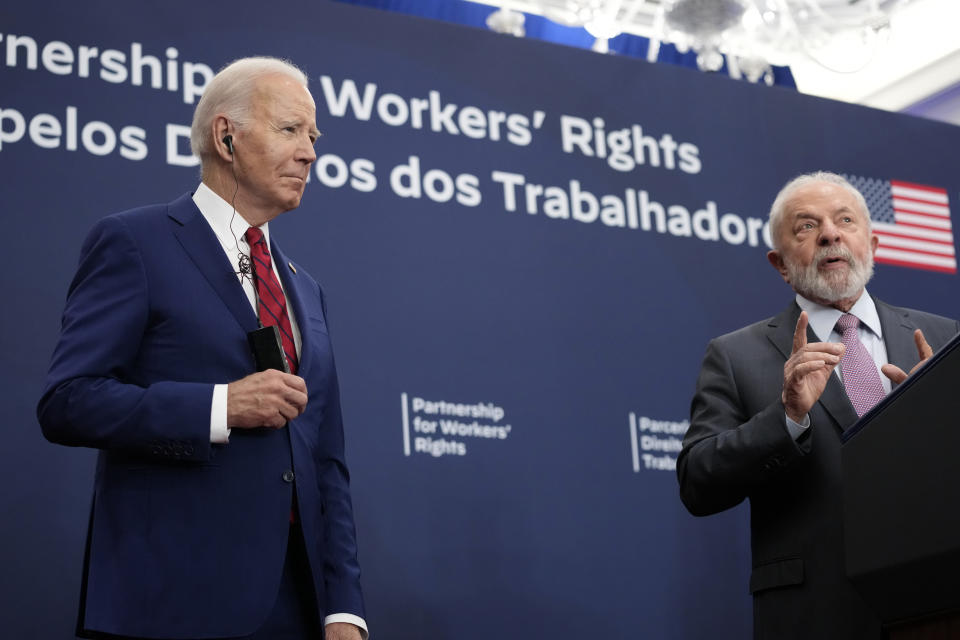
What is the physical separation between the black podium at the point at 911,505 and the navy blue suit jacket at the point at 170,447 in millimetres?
931

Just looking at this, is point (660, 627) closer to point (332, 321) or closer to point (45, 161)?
point (332, 321)

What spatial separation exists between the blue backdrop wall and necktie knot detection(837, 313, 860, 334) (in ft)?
4.64

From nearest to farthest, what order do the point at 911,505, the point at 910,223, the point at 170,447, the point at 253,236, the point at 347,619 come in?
the point at 911,505
the point at 170,447
the point at 347,619
the point at 253,236
the point at 910,223

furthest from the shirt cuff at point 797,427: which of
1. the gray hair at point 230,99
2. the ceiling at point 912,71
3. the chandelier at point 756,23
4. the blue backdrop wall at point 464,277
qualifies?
the ceiling at point 912,71

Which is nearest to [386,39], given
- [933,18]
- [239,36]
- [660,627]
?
[239,36]

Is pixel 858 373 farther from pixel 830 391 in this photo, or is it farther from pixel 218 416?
pixel 218 416

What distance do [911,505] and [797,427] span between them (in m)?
0.65

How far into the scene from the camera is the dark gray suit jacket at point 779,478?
2449mm

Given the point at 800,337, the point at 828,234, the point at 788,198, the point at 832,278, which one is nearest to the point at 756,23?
the point at 788,198

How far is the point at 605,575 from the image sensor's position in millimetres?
3961

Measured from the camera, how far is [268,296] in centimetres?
226

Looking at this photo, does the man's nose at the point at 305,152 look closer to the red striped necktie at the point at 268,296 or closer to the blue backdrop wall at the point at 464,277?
the red striped necktie at the point at 268,296

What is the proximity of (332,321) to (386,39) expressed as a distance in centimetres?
107

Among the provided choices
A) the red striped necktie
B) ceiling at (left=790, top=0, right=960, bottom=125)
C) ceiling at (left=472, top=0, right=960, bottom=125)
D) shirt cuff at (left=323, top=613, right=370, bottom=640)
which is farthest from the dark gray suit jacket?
ceiling at (left=790, top=0, right=960, bottom=125)
